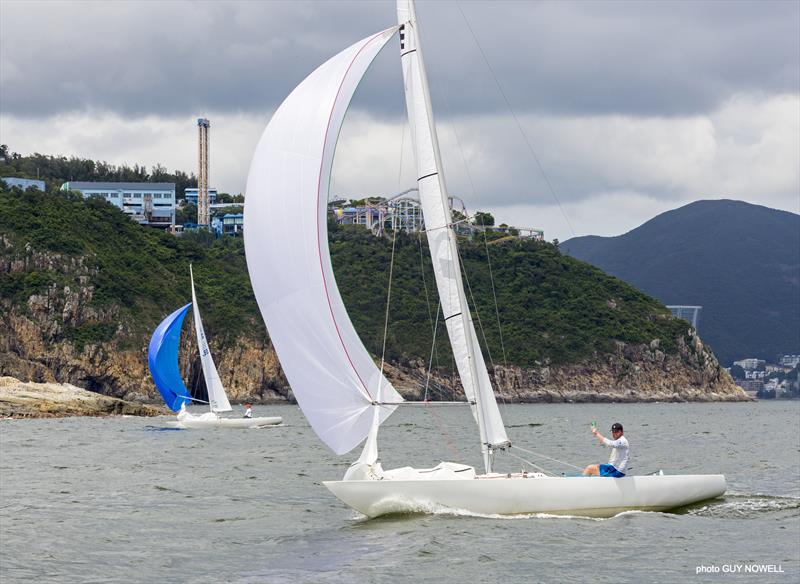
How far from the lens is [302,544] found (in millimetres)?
16859

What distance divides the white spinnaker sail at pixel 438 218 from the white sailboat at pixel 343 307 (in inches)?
0.6

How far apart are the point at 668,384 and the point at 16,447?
92.6m

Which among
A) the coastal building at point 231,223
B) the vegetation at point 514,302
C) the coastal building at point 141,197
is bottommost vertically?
the vegetation at point 514,302

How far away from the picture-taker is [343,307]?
16.9 metres

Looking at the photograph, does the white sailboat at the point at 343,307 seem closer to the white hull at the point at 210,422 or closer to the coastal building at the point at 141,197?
the white hull at the point at 210,422

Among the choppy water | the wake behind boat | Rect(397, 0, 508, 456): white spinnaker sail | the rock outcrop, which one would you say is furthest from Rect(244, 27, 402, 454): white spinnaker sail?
the rock outcrop

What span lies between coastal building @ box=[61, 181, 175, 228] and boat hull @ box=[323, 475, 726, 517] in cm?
11615

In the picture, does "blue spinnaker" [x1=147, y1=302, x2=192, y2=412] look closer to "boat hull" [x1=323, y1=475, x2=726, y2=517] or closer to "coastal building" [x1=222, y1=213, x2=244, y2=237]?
"boat hull" [x1=323, y1=475, x2=726, y2=517]

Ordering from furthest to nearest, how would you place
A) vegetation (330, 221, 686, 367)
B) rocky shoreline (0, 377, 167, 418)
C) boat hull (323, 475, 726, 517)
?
vegetation (330, 221, 686, 367), rocky shoreline (0, 377, 167, 418), boat hull (323, 475, 726, 517)

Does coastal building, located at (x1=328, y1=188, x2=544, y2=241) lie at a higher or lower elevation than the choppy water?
higher

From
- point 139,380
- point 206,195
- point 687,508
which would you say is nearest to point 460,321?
point 687,508

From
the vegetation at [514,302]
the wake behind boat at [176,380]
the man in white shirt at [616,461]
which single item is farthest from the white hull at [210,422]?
the vegetation at [514,302]

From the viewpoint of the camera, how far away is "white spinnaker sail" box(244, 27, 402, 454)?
16641mm

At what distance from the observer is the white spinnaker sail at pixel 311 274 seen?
655 inches
